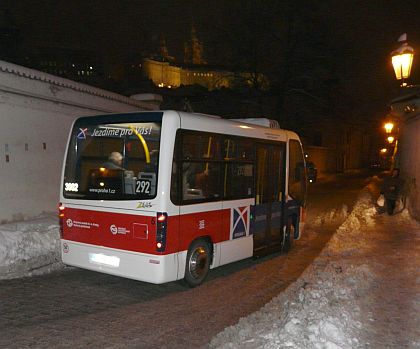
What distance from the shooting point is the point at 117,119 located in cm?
700

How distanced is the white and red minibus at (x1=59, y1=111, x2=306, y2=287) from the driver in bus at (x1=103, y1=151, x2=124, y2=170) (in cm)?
2

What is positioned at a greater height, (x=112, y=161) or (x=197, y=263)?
(x=112, y=161)

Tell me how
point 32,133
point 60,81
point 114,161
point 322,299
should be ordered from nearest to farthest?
1. point 322,299
2. point 114,161
3. point 32,133
4. point 60,81

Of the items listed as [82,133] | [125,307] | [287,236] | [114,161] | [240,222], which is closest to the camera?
[125,307]

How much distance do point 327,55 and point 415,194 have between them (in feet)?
39.5

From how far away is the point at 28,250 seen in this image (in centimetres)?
845

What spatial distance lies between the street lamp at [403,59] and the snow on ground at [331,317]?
450cm

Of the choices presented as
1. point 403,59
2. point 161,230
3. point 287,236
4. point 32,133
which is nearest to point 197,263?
point 161,230

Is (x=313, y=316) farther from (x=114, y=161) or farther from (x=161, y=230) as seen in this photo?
(x=114, y=161)

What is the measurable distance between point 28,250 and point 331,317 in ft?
19.7

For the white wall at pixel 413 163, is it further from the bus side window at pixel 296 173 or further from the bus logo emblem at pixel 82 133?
the bus logo emblem at pixel 82 133

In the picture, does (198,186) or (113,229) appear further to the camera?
(198,186)

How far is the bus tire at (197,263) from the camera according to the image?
6.96 metres

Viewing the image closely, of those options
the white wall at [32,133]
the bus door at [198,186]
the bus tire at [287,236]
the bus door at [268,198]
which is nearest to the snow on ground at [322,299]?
the white wall at [32,133]
